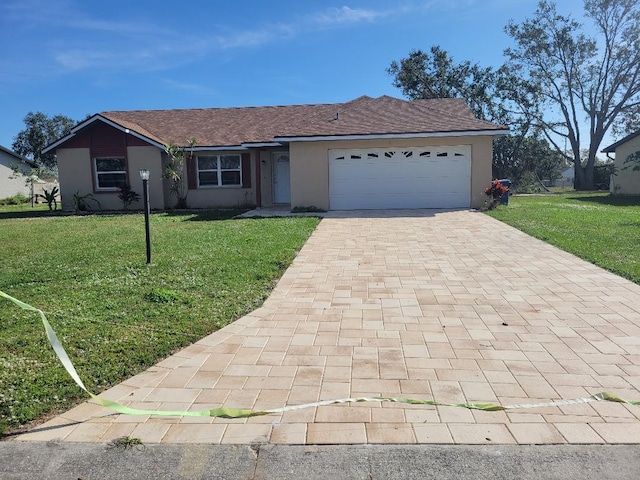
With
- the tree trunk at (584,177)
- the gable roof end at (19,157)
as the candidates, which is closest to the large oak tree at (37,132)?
the gable roof end at (19,157)

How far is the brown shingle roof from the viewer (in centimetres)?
1688

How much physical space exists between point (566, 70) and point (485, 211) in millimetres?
30998

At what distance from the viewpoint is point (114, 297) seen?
6066 mm

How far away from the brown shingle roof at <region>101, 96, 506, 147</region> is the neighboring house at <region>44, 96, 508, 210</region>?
48 millimetres

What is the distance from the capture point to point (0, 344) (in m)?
4.51

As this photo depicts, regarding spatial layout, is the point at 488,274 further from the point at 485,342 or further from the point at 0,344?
the point at 0,344

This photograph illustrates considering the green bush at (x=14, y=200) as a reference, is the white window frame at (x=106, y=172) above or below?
above

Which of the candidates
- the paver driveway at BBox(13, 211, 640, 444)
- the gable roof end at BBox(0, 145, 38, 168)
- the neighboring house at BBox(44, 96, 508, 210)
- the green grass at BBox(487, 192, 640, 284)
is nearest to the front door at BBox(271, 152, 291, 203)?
the neighboring house at BBox(44, 96, 508, 210)

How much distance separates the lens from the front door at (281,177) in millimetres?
20438

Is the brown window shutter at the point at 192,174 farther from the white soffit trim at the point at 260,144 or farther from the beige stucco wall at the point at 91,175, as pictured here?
the white soffit trim at the point at 260,144

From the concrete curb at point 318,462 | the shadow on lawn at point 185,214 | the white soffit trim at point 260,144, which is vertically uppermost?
the white soffit trim at point 260,144

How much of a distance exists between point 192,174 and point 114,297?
1494 centimetres

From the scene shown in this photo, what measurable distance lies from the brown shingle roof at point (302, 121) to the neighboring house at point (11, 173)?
45.3ft

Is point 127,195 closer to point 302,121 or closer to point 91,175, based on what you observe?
point 91,175
